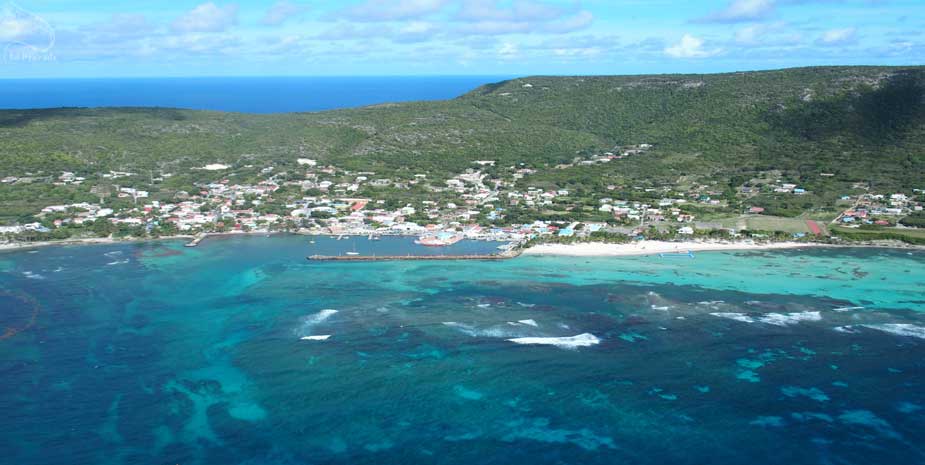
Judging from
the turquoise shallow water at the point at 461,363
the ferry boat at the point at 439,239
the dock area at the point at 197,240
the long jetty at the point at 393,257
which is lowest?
the turquoise shallow water at the point at 461,363

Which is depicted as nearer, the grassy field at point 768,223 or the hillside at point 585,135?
the grassy field at point 768,223

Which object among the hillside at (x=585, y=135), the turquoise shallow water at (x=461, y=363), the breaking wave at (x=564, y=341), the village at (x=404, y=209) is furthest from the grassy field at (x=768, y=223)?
the breaking wave at (x=564, y=341)

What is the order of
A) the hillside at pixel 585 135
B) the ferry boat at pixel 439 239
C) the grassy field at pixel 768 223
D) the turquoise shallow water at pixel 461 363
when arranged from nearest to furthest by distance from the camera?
the turquoise shallow water at pixel 461 363 → the ferry boat at pixel 439 239 → the grassy field at pixel 768 223 → the hillside at pixel 585 135

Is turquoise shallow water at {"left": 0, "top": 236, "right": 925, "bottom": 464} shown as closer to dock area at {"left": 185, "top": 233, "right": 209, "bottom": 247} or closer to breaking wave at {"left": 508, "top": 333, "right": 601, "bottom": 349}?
breaking wave at {"left": 508, "top": 333, "right": 601, "bottom": 349}

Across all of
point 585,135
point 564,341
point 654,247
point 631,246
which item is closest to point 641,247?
point 631,246

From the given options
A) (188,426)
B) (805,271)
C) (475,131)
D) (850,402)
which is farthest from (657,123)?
(188,426)

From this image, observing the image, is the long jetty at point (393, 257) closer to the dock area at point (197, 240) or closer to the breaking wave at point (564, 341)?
the dock area at point (197, 240)

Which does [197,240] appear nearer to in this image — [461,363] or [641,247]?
[461,363]

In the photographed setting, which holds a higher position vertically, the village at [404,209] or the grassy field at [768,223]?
the village at [404,209]
